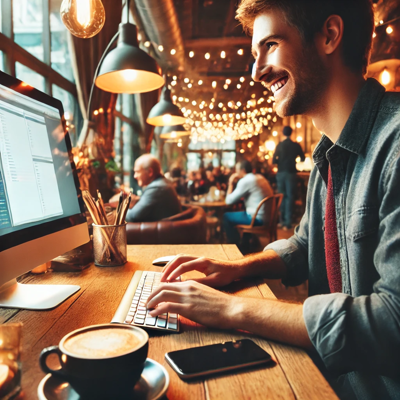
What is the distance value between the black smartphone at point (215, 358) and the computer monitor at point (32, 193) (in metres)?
0.42

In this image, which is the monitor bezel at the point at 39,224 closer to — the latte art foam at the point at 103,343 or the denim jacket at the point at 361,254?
the latte art foam at the point at 103,343

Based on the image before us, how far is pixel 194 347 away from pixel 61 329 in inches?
11.7

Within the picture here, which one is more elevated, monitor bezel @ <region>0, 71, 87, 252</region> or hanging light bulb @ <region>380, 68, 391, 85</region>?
hanging light bulb @ <region>380, 68, 391, 85</region>

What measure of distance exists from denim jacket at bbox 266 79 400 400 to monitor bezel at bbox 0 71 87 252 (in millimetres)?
651

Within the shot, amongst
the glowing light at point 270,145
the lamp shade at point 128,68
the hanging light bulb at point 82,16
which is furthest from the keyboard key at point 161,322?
the glowing light at point 270,145

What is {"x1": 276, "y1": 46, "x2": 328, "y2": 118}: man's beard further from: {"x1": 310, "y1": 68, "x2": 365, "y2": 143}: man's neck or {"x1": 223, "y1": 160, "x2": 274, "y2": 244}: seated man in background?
{"x1": 223, "y1": 160, "x2": 274, "y2": 244}: seated man in background

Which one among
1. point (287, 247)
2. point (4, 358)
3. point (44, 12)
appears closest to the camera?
point (4, 358)

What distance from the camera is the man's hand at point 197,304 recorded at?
27.5 inches

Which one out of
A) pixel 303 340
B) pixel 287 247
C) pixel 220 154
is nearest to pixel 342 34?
pixel 287 247

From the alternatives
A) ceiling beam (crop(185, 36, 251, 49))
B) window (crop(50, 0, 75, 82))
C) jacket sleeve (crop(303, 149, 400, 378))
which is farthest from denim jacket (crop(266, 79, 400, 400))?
ceiling beam (crop(185, 36, 251, 49))

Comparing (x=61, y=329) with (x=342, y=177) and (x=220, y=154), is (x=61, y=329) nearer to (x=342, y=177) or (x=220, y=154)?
Answer: (x=342, y=177)

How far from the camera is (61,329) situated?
708 mm

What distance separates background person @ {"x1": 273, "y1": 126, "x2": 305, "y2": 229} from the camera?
24.1ft

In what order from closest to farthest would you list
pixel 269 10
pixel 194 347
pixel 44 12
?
pixel 194 347
pixel 269 10
pixel 44 12
